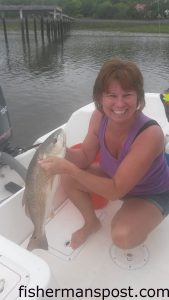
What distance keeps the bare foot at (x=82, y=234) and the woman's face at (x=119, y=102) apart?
3.28ft

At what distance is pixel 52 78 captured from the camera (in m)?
15.4

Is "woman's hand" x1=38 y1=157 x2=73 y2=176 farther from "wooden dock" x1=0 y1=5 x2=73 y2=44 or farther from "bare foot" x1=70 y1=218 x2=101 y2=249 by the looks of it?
"wooden dock" x1=0 y1=5 x2=73 y2=44

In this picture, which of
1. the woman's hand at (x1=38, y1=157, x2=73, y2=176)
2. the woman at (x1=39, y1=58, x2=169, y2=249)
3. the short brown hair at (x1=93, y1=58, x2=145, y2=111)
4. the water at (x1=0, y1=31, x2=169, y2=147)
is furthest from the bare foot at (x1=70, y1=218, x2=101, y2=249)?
the water at (x1=0, y1=31, x2=169, y2=147)

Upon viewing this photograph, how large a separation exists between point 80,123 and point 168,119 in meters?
1.07

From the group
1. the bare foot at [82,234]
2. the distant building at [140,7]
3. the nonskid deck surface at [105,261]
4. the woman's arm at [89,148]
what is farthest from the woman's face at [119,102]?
the distant building at [140,7]

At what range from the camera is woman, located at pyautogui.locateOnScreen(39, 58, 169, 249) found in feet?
6.95

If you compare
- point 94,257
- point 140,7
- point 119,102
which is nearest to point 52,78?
point 94,257

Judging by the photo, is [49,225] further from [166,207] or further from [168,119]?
[168,119]

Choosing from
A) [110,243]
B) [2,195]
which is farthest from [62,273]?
[2,195]

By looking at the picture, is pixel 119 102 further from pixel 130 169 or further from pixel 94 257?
pixel 94 257

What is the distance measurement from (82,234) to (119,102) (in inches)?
46.8

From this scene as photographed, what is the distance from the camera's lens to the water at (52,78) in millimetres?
9953

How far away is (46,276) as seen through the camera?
155cm

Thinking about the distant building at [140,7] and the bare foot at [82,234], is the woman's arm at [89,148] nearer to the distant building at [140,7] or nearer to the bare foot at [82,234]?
the bare foot at [82,234]
